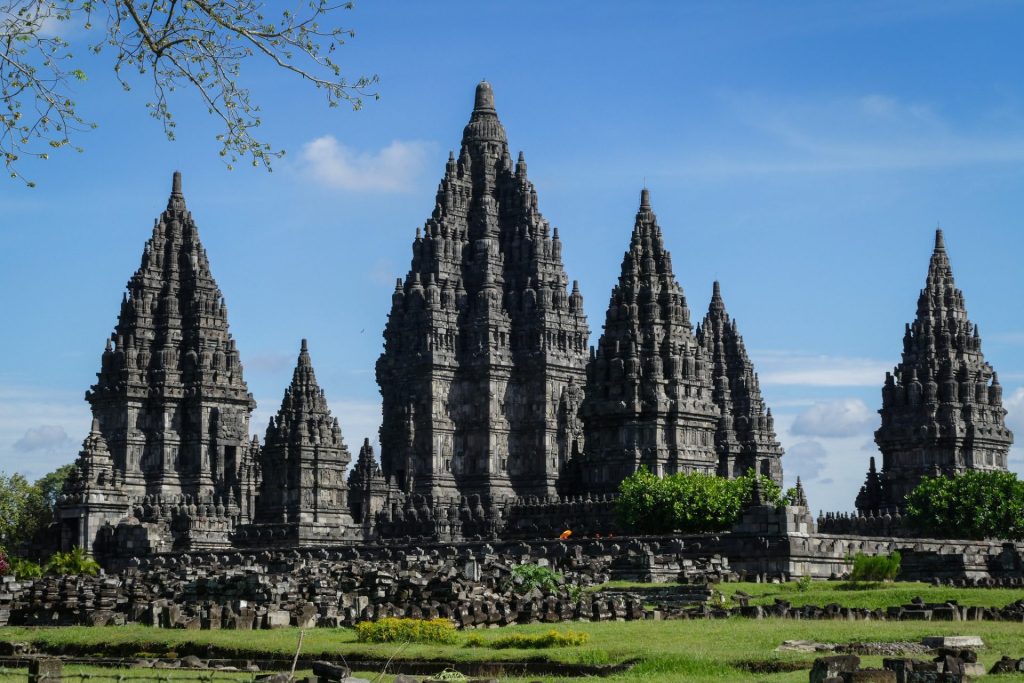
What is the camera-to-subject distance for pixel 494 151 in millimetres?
126438

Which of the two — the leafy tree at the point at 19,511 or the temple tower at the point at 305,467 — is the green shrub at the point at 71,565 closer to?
the temple tower at the point at 305,467

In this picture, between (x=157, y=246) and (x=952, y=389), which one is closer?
(x=952, y=389)

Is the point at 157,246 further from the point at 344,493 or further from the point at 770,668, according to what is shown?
the point at 770,668

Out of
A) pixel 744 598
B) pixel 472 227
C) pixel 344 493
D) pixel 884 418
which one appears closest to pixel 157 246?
pixel 472 227

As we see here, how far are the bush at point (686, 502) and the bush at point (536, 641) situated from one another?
44.4m

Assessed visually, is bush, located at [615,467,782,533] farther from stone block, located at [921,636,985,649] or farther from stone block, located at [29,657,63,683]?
stone block, located at [29,657,63,683]

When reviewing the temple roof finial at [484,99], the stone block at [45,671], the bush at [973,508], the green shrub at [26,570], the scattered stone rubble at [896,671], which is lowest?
the scattered stone rubble at [896,671]

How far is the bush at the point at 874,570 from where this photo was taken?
60.6 metres

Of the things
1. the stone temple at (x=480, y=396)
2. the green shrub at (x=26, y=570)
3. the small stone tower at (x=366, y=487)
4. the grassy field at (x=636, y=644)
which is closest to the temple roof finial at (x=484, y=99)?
the stone temple at (x=480, y=396)

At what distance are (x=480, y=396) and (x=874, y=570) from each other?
59306mm

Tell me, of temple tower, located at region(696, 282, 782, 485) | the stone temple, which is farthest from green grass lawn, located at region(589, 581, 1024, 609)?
temple tower, located at region(696, 282, 782, 485)

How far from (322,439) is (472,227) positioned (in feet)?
78.3

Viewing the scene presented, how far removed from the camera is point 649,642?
3903 cm

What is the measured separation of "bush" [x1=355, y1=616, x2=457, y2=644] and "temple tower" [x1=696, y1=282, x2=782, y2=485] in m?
77.6
